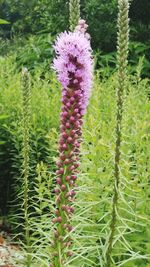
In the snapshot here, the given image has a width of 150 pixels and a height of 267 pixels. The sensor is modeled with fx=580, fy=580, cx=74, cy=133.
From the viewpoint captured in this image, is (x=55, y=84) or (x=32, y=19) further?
(x=32, y=19)

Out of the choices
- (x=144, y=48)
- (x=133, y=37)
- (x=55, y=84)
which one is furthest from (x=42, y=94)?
(x=133, y=37)

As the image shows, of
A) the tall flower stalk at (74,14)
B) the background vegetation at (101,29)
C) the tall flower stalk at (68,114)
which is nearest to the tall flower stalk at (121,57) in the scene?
the tall flower stalk at (68,114)

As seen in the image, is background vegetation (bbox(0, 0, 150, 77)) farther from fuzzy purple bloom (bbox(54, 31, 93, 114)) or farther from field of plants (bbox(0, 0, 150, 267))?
fuzzy purple bloom (bbox(54, 31, 93, 114))

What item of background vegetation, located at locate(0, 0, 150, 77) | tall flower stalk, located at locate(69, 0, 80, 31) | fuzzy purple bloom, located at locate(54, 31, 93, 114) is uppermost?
background vegetation, located at locate(0, 0, 150, 77)

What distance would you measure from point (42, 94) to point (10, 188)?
1143 millimetres

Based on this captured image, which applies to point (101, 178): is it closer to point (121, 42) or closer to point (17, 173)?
point (121, 42)

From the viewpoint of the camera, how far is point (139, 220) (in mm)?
3484

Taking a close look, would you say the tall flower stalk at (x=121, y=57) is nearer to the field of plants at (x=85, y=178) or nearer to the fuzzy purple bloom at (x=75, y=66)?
the field of plants at (x=85, y=178)

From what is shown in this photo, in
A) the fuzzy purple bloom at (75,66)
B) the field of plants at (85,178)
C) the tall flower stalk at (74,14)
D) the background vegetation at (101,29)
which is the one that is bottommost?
the field of plants at (85,178)

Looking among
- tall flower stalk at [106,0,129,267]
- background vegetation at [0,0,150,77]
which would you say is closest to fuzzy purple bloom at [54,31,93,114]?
tall flower stalk at [106,0,129,267]

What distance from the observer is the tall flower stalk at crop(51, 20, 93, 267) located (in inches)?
106

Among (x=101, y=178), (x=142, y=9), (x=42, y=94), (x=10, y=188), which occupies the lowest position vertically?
(x=10, y=188)

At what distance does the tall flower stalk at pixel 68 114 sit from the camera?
2684 millimetres


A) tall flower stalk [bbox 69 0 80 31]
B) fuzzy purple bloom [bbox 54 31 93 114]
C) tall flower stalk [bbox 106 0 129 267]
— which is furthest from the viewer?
tall flower stalk [bbox 69 0 80 31]
